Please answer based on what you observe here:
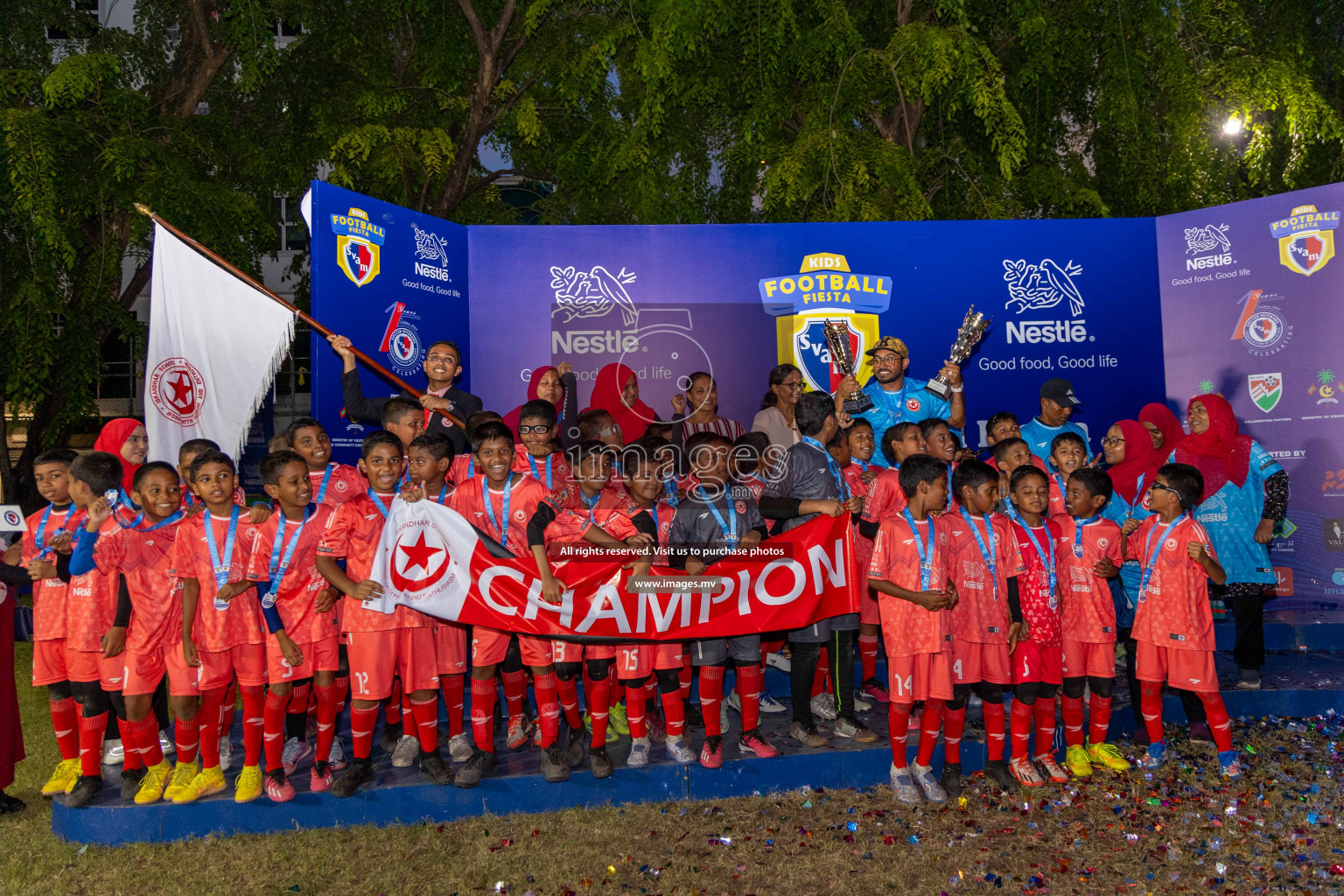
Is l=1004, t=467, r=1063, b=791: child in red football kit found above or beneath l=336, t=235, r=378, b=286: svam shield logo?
beneath

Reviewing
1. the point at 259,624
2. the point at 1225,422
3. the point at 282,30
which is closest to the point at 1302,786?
the point at 1225,422

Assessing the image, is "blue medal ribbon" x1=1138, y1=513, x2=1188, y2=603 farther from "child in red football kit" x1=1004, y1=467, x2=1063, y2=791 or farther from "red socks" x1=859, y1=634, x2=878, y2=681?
"red socks" x1=859, y1=634, x2=878, y2=681

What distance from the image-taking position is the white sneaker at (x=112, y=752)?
18.3 ft

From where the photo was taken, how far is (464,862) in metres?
4.43

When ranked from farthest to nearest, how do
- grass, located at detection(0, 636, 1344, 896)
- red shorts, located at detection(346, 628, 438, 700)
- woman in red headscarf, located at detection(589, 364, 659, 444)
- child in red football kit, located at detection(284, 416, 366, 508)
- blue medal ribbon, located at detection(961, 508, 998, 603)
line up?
woman in red headscarf, located at detection(589, 364, 659, 444), child in red football kit, located at detection(284, 416, 366, 508), blue medal ribbon, located at detection(961, 508, 998, 603), red shorts, located at detection(346, 628, 438, 700), grass, located at detection(0, 636, 1344, 896)

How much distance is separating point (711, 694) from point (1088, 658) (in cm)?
226

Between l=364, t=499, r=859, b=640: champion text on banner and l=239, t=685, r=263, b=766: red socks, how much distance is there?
772 millimetres

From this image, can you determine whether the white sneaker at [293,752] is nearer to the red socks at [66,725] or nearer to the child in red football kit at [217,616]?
the child in red football kit at [217,616]

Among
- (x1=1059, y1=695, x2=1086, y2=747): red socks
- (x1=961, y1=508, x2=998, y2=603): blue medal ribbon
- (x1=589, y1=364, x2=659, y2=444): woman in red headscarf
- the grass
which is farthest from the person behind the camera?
(x1=589, y1=364, x2=659, y2=444): woman in red headscarf

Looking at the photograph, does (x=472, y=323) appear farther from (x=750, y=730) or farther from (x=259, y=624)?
(x=750, y=730)

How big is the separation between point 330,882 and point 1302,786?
523cm

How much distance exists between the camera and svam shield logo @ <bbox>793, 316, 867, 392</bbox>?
8.71 m

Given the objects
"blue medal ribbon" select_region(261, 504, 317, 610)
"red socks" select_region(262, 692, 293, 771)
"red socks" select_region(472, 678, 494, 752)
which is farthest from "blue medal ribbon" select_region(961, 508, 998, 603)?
"red socks" select_region(262, 692, 293, 771)

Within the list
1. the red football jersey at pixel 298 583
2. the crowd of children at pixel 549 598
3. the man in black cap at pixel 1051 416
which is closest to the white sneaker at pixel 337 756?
the crowd of children at pixel 549 598
